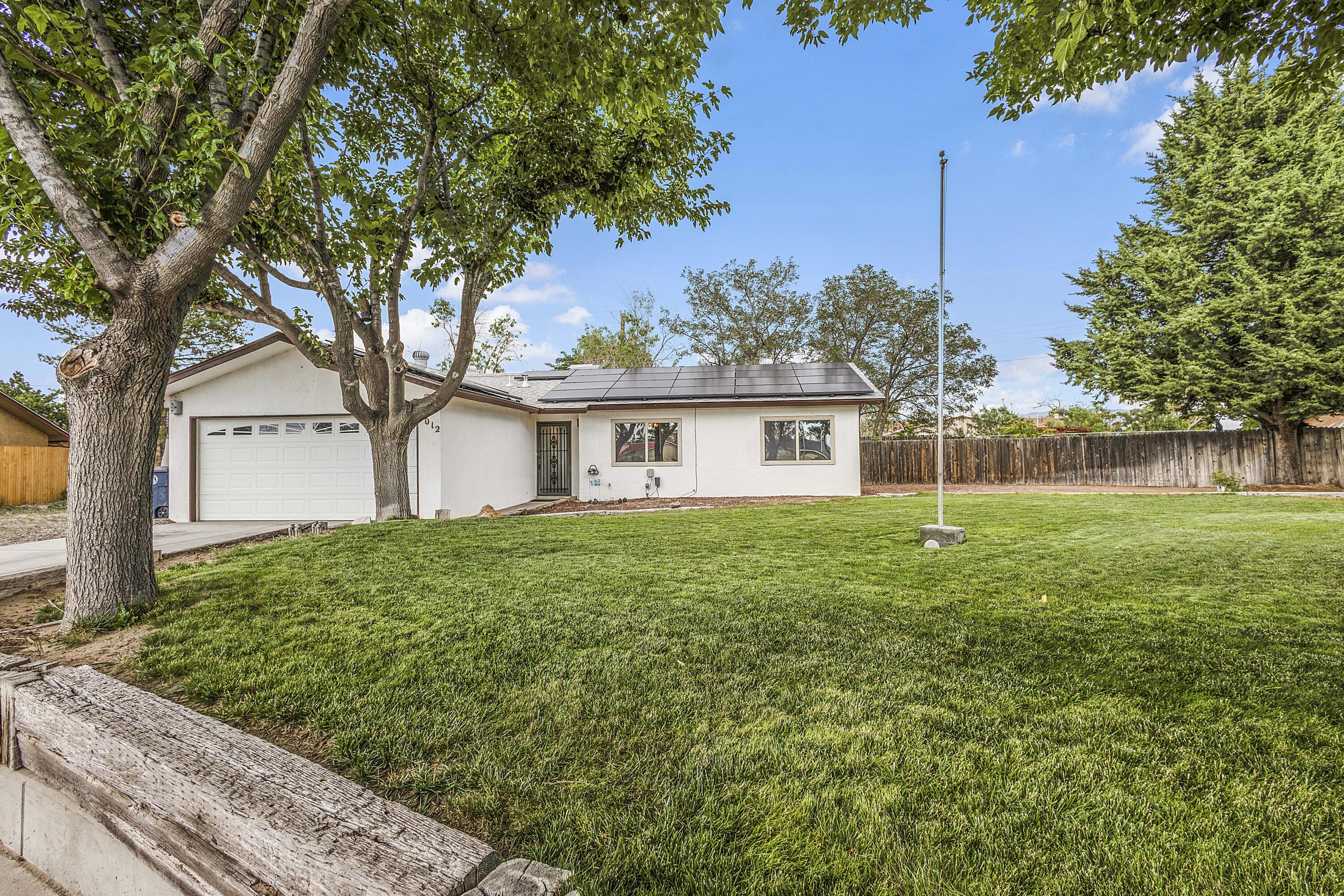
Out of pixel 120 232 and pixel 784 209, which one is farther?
pixel 784 209

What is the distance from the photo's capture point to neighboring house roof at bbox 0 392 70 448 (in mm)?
15039

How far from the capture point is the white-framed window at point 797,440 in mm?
12852

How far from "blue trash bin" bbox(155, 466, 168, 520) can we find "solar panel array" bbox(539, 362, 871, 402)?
24.0 ft

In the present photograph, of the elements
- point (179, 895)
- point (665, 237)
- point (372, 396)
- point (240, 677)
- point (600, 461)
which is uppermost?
point (665, 237)

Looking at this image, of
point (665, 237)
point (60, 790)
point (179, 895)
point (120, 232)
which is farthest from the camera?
point (665, 237)

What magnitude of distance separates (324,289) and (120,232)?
143 inches

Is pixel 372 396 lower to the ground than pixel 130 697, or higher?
higher

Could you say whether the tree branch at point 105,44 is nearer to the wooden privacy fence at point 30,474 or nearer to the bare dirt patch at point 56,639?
the bare dirt patch at point 56,639

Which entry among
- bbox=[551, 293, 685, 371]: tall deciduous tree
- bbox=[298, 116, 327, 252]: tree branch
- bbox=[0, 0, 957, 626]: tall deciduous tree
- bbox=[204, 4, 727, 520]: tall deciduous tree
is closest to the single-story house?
bbox=[204, 4, 727, 520]: tall deciduous tree

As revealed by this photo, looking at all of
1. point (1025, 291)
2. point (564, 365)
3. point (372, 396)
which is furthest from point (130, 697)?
point (564, 365)

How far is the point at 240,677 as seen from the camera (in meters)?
2.75

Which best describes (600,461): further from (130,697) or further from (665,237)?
(130,697)

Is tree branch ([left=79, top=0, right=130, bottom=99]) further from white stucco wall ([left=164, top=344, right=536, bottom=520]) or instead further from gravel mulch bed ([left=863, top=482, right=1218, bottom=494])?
gravel mulch bed ([left=863, top=482, right=1218, bottom=494])

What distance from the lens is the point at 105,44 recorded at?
3.76 metres
